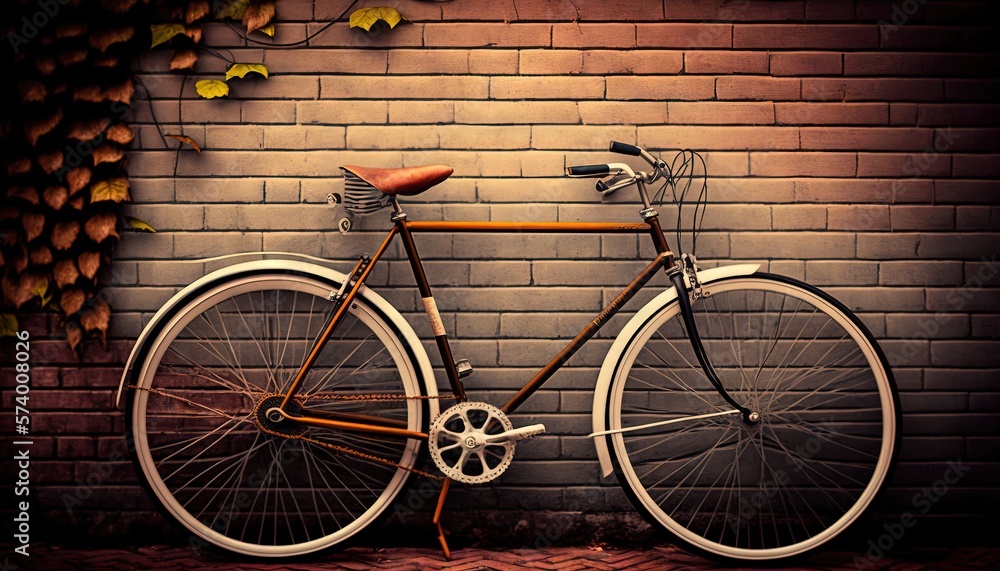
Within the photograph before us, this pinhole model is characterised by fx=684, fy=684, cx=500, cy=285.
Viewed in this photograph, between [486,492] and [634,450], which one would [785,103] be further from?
[486,492]

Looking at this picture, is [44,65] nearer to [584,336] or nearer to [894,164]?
[584,336]

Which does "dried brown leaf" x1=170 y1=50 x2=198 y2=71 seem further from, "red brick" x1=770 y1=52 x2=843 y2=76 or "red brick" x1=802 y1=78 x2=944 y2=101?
"red brick" x1=802 y1=78 x2=944 y2=101

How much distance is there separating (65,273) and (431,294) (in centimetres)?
157

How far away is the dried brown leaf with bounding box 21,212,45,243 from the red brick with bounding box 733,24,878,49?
3039mm

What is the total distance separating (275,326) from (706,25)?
89.1 inches

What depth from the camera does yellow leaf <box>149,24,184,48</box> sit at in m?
2.86

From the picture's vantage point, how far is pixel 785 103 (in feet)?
9.71

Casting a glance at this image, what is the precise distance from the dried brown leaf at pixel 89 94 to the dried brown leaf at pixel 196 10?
474 millimetres

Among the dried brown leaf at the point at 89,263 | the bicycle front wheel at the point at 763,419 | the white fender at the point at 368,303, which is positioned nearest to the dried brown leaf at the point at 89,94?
the dried brown leaf at the point at 89,263

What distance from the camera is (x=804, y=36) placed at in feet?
9.68

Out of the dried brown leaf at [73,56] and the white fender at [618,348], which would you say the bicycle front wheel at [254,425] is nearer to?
the white fender at [618,348]

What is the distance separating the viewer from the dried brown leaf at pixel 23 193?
2.87 meters

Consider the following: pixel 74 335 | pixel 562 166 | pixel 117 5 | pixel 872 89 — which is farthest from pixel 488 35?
pixel 74 335

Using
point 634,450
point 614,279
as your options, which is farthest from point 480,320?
point 634,450
